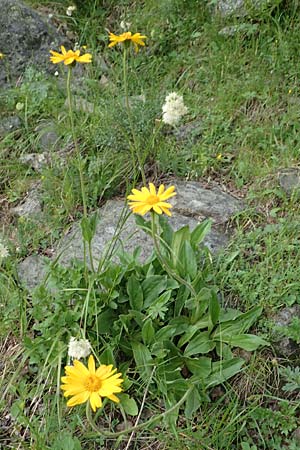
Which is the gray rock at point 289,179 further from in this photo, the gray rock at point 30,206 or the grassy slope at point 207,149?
the gray rock at point 30,206

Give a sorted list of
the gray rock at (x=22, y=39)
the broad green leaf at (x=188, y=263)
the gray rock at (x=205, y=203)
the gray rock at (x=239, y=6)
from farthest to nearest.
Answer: the gray rock at (x=22, y=39) < the gray rock at (x=239, y=6) < the gray rock at (x=205, y=203) < the broad green leaf at (x=188, y=263)

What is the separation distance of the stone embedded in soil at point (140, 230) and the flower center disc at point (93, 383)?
0.93 meters

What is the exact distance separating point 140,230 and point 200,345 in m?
0.72

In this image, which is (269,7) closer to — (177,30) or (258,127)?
(177,30)

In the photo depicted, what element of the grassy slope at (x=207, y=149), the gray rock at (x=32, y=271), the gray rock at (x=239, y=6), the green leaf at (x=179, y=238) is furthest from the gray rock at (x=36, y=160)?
the gray rock at (x=239, y=6)

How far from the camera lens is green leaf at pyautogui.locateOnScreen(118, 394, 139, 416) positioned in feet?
7.18

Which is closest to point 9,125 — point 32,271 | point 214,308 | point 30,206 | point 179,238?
point 30,206

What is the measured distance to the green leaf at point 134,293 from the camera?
2309mm

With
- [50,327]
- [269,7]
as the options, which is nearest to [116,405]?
[50,327]

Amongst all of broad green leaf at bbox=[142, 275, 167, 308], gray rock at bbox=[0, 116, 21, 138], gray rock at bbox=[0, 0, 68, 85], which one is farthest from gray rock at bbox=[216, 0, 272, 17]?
broad green leaf at bbox=[142, 275, 167, 308]

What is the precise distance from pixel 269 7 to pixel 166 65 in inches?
27.6

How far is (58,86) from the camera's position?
12.4 feet

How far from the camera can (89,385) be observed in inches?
68.3

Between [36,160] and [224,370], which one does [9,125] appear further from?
[224,370]
